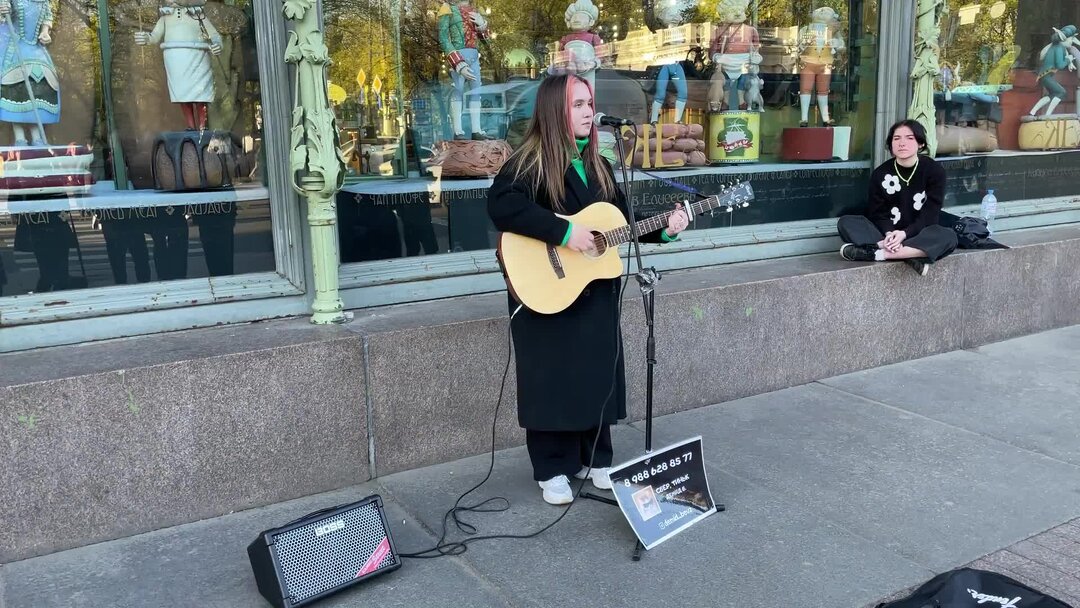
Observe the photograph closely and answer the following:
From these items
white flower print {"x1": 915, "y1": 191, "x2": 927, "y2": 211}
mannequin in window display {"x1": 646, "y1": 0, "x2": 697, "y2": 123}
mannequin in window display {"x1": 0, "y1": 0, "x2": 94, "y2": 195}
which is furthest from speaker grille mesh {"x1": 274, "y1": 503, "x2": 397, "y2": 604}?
white flower print {"x1": 915, "y1": 191, "x2": 927, "y2": 211}

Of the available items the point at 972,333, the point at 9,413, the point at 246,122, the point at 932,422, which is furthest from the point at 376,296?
the point at 972,333

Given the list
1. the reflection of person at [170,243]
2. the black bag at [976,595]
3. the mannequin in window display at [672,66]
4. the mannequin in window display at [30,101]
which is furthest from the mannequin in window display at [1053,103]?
the mannequin in window display at [30,101]

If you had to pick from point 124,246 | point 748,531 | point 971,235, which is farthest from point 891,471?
point 124,246

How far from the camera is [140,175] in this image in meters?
4.20

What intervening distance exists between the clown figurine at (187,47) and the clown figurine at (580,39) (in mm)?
2253

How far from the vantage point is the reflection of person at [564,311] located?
337 cm

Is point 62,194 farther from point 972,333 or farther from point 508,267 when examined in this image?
point 972,333

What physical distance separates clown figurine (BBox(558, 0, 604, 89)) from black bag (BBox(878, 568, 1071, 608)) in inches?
155

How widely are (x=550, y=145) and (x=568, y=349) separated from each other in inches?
32.5

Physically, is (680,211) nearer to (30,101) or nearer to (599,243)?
(599,243)

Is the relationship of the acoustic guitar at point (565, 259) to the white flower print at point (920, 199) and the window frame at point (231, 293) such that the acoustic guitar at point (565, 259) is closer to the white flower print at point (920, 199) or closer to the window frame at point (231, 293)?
the window frame at point (231, 293)

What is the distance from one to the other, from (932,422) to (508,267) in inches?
112

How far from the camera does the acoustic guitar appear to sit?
3.38m

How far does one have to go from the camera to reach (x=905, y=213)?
5.85 metres
